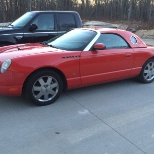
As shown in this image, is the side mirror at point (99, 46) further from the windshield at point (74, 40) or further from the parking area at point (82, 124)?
the parking area at point (82, 124)

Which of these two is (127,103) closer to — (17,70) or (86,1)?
(17,70)

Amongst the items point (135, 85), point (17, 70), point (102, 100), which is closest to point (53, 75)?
point (17, 70)

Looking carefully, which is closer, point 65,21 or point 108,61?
point 108,61

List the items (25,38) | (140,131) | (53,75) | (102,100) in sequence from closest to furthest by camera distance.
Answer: (140,131) < (53,75) < (102,100) < (25,38)

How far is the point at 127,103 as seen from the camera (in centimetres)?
481

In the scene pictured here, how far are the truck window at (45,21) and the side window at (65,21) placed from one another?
0.93 feet

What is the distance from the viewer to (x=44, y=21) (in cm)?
803

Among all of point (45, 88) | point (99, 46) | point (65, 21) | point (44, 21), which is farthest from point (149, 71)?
point (44, 21)

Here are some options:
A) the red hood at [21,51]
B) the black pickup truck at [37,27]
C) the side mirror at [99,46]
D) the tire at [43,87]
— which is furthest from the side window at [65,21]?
the tire at [43,87]

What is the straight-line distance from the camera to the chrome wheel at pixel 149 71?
6.10m

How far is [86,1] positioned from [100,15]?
2.06 meters

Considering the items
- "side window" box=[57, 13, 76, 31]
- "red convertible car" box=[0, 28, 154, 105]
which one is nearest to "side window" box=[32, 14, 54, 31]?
"side window" box=[57, 13, 76, 31]

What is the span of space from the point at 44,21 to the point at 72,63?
374cm

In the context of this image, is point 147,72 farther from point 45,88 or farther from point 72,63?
point 45,88
